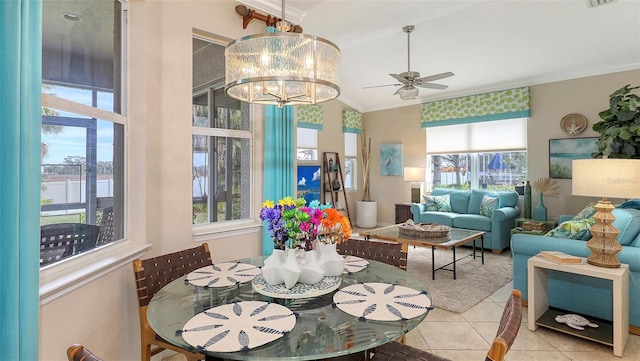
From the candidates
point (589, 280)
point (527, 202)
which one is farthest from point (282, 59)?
point (527, 202)

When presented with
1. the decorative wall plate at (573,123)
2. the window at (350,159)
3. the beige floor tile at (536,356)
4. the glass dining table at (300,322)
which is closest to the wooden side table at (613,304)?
the beige floor tile at (536,356)

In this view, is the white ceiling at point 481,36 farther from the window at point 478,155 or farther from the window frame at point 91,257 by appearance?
the window frame at point 91,257

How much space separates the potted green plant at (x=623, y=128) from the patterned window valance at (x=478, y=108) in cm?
181

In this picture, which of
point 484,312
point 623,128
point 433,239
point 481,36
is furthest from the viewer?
point 481,36

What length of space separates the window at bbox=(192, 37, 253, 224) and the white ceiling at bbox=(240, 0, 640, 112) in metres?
0.77

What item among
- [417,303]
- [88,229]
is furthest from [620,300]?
[88,229]

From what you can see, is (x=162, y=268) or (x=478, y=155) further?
(x=478, y=155)

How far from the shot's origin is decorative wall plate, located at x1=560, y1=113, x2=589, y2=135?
205 inches

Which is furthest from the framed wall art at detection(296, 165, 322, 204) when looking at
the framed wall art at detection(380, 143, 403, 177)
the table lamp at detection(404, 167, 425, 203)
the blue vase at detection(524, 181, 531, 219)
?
the blue vase at detection(524, 181, 531, 219)

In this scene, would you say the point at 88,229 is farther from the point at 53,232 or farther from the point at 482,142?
the point at 482,142

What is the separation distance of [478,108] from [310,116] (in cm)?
323

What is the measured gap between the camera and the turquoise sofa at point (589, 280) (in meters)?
2.57

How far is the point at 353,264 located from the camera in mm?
1971

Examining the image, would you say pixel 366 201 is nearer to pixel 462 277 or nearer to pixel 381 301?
pixel 462 277
